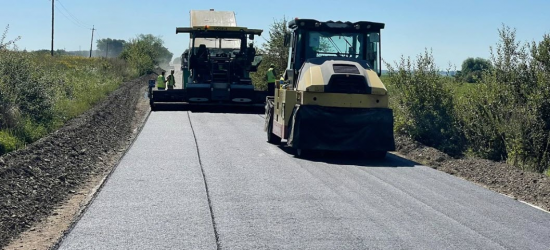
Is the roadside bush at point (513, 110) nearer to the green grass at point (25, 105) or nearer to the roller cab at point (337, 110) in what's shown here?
the roller cab at point (337, 110)

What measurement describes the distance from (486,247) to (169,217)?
3.64m

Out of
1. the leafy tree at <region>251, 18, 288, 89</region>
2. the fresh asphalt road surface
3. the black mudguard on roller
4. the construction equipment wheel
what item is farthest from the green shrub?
the leafy tree at <region>251, 18, 288, 89</region>

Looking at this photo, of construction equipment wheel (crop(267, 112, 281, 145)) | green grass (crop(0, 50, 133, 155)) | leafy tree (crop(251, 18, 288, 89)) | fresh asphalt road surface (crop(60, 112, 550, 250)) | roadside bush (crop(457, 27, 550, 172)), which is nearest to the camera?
fresh asphalt road surface (crop(60, 112, 550, 250))

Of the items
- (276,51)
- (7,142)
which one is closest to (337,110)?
(7,142)

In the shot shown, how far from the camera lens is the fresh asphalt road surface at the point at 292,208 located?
7.32 m

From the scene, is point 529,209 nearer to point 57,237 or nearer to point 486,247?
point 486,247

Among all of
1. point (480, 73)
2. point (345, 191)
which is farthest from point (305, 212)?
point (480, 73)

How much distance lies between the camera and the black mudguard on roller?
44.7 feet

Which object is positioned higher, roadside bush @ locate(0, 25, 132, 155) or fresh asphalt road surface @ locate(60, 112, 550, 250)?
roadside bush @ locate(0, 25, 132, 155)

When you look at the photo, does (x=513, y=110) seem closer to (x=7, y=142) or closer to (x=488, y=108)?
(x=488, y=108)

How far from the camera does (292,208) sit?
8.82 meters

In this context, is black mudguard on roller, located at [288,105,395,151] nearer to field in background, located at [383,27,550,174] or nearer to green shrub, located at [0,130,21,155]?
field in background, located at [383,27,550,174]

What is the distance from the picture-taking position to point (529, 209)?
945cm

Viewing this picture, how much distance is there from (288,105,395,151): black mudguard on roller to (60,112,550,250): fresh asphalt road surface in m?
0.36
